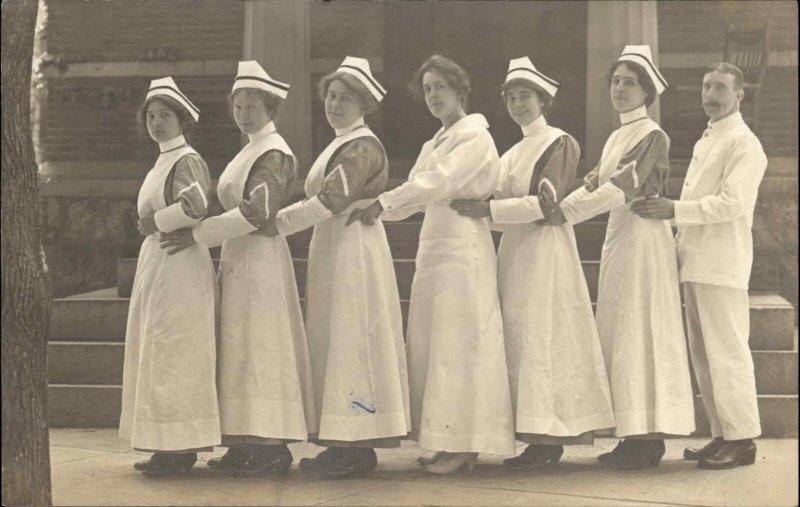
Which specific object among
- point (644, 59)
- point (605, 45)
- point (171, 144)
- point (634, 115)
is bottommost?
point (171, 144)

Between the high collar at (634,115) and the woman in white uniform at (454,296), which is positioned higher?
the high collar at (634,115)

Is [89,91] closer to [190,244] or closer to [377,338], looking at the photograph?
[190,244]

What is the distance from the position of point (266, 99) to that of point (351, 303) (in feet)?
3.10

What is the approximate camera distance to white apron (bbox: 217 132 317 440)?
5.53 meters

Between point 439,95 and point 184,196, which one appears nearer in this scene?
point 184,196

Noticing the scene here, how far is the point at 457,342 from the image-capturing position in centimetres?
570

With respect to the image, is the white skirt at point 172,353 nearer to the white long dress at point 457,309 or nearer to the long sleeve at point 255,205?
the long sleeve at point 255,205

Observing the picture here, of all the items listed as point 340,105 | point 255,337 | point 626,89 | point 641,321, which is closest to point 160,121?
point 340,105

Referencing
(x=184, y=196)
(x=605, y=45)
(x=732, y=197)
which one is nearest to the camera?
(x=184, y=196)

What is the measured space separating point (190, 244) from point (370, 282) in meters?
0.79

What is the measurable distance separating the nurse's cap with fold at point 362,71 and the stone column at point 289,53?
0.65ft

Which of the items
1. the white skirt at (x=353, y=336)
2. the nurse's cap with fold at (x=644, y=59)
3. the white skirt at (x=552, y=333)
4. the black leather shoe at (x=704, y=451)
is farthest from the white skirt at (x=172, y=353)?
the black leather shoe at (x=704, y=451)

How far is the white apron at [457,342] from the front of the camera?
5652 millimetres

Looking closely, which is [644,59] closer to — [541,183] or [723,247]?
[541,183]
